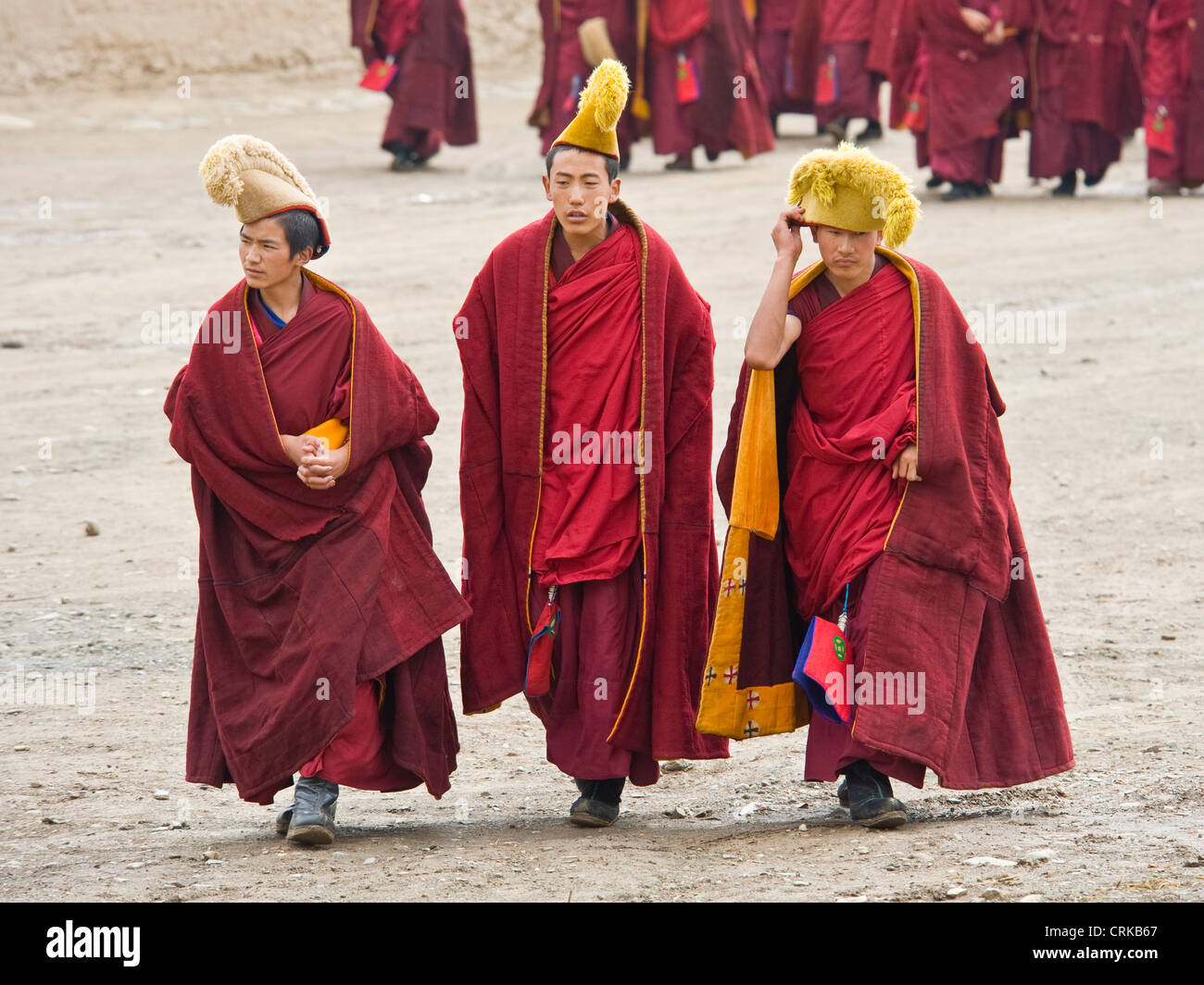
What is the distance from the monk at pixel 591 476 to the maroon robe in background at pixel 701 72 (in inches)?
399

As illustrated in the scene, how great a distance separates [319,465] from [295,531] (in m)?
0.20

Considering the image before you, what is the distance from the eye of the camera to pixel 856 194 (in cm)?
443

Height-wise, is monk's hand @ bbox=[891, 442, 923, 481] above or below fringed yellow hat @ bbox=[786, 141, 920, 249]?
below

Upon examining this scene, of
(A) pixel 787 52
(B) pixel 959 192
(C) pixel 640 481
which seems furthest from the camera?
(A) pixel 787 52

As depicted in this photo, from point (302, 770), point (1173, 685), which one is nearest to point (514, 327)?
point (302, 770)

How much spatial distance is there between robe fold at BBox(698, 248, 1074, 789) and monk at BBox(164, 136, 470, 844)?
0.75 m

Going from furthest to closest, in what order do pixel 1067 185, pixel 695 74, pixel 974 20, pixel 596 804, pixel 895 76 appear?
pixel 695 74
pixel 895 76
pixel 1067 185
pixel 974 20
pixel 596 804

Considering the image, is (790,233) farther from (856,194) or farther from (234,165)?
(234,165)

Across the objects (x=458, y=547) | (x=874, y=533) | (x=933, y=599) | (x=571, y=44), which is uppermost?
(x=571, y=44)

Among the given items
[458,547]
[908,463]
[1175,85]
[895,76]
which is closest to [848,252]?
[908,463]

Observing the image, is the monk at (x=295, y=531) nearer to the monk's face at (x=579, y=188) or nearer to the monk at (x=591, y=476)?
the monk at (x=591, y=476)

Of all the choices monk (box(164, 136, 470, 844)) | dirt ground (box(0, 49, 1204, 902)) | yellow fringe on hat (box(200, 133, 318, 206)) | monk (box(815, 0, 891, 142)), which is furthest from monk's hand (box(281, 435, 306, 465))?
monk (box(815, 0, 891, 142))

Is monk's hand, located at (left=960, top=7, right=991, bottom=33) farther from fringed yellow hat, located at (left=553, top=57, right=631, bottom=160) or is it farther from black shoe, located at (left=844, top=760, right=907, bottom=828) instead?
black shoe, located at (left=844, top=760, right=907, bottom=828)

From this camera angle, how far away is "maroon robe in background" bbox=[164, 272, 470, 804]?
4.41m
